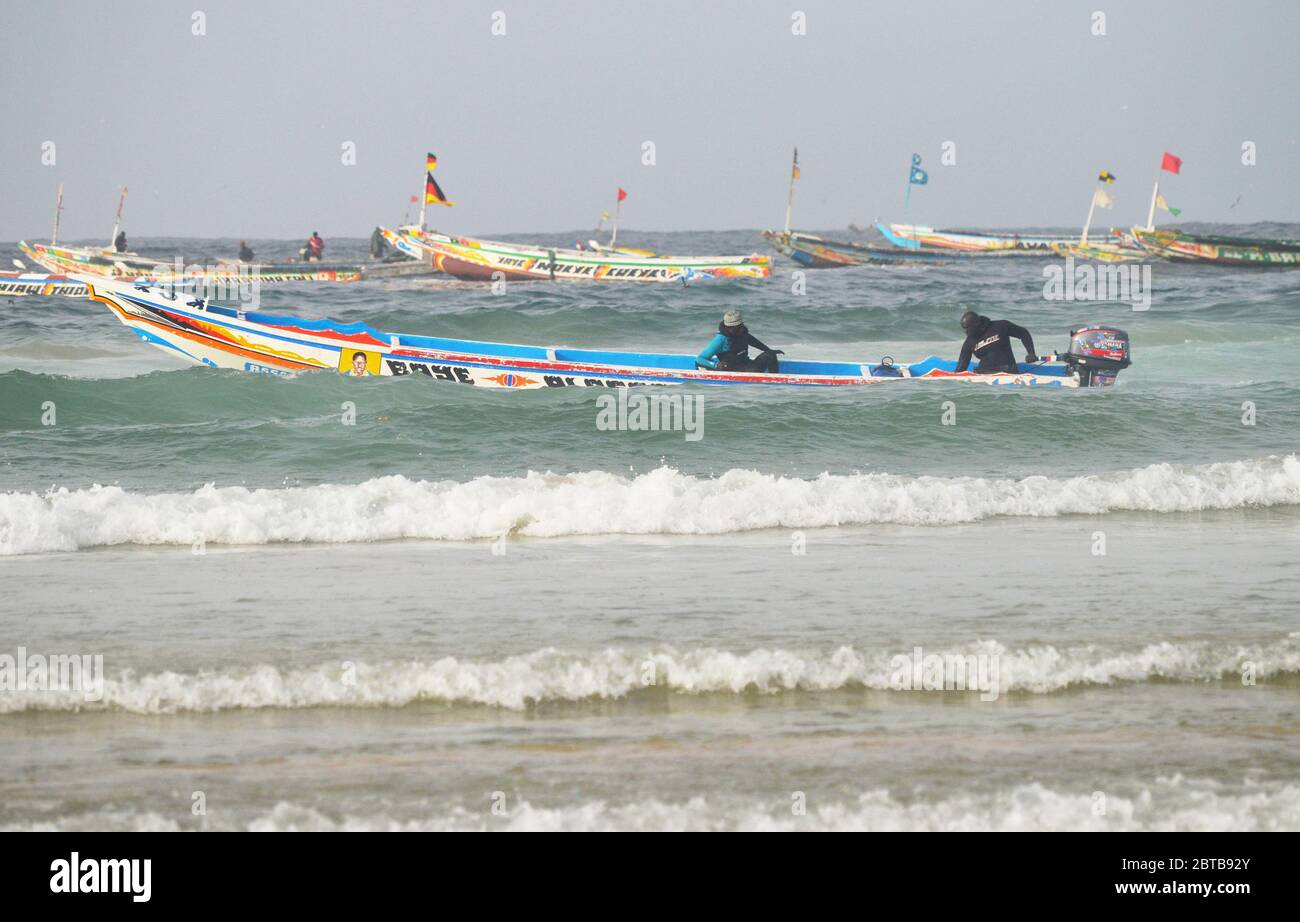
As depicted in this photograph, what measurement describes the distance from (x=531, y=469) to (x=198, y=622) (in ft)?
20.4

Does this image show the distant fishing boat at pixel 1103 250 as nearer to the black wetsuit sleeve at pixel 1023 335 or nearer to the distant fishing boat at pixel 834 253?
the distant fishing boat at pixel 834 253

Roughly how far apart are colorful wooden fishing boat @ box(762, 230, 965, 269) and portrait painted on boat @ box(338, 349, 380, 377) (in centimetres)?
4047

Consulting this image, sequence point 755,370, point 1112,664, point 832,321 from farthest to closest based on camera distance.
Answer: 1. point 832,321
2. point 755,370
3. point 1112,664

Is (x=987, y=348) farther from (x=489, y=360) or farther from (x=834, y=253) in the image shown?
(x=834, y=253)

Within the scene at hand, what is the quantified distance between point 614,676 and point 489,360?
480 inches

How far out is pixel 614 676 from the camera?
5914 millimetres

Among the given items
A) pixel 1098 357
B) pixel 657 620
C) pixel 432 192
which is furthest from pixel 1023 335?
pixel 432 192

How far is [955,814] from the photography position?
4.54 meters

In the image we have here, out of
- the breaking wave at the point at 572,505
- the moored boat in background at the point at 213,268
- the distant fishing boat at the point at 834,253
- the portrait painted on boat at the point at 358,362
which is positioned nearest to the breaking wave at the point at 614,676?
the breaking wave at the point at 572,505

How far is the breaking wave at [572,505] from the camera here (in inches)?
373

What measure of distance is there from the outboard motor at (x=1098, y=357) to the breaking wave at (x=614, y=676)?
11861 millimetres
